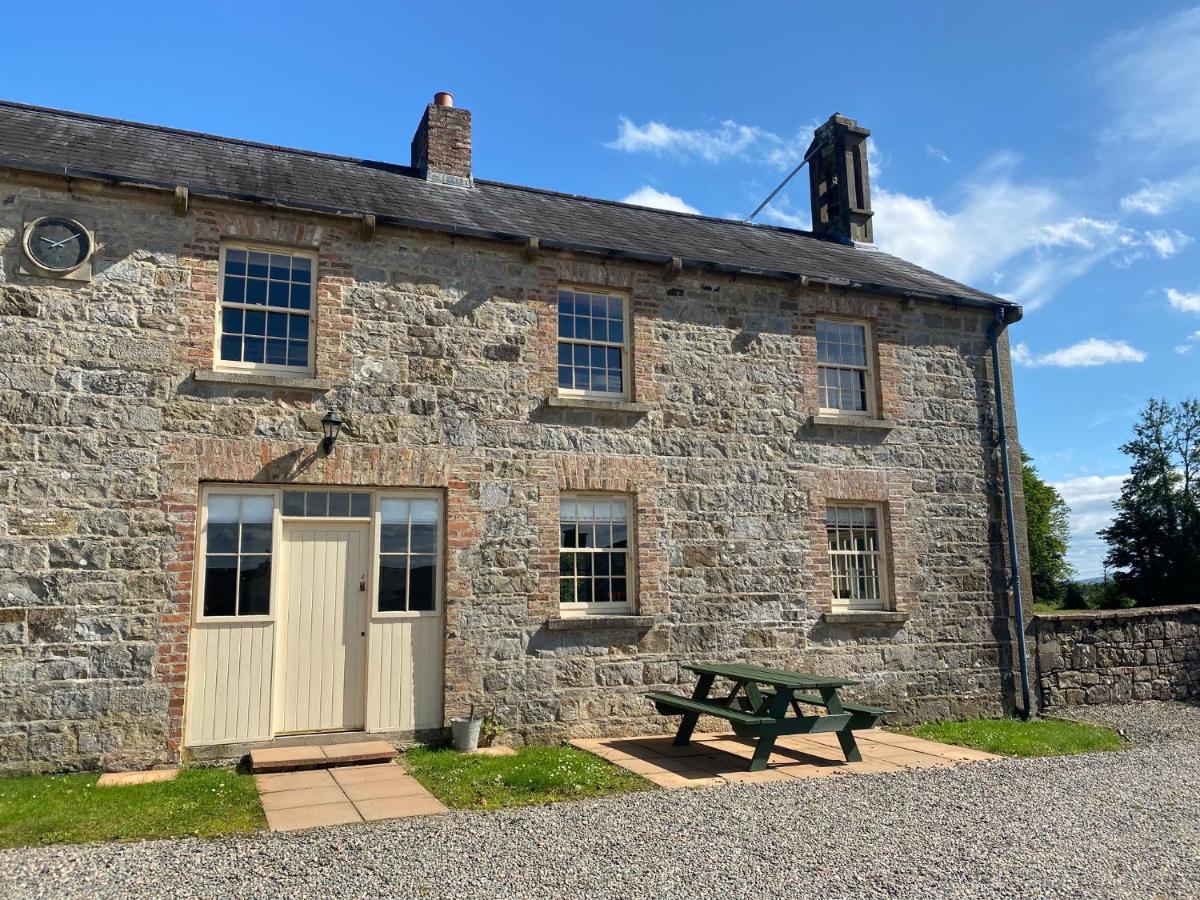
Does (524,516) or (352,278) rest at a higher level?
(352,278)

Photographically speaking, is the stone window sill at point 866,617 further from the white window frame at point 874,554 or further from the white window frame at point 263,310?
the white window frame at point 263,310

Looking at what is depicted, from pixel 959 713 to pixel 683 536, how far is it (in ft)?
15.1

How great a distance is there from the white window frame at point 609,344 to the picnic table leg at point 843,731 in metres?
4.13

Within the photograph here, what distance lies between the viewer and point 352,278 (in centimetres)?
935

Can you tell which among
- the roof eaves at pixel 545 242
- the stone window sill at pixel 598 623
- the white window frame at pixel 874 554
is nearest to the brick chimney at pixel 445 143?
the roof eaves at pixel 545 242

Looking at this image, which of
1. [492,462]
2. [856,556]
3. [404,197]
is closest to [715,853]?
[492,462]

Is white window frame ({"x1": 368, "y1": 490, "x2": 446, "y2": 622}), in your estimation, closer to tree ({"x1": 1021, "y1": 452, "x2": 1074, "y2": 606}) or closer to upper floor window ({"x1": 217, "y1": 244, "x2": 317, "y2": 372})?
upper floor window ({"x1": 217, "y1": 244, "x2": 317, "y2": 372})

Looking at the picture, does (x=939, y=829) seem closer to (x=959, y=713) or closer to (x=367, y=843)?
(x=367, y=843)

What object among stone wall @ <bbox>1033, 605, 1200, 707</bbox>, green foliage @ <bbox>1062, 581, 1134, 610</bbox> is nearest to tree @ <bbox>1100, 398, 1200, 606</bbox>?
green foliage @ <bbox>1062, 581, 1134, 610</bbox>

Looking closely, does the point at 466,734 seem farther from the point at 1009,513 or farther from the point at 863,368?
the point at 1009,513

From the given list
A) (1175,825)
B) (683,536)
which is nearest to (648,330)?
(683,536)

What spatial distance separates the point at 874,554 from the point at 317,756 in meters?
7.35

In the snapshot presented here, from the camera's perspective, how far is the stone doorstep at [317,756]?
7.81 m

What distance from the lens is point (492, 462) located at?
959 cm
